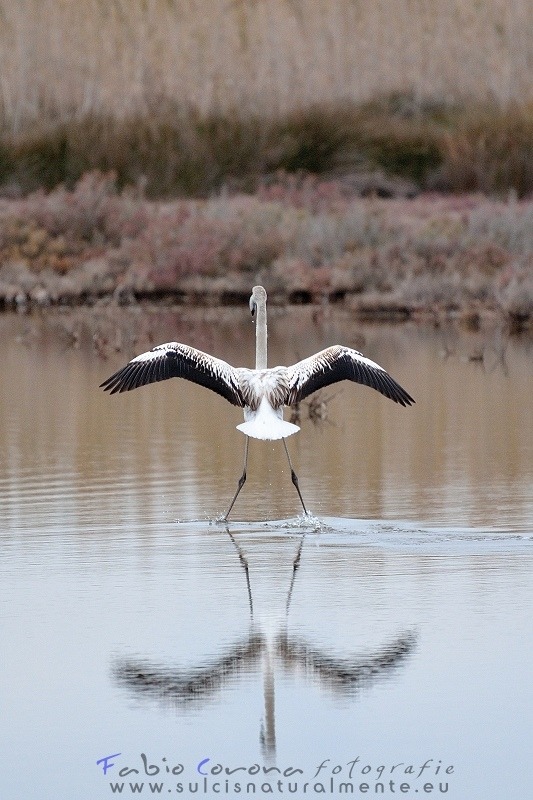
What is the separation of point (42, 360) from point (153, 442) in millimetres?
6627

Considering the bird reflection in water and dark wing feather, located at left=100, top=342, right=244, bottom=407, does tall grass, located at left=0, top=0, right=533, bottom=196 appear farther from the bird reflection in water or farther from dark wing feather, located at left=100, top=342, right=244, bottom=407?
the bird reflection in water

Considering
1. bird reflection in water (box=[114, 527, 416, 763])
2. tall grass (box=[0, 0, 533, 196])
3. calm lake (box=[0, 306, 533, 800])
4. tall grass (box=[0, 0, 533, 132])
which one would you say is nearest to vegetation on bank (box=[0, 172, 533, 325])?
tall grass (box=[0, 0, 533, 196])

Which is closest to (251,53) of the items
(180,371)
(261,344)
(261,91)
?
(261,91)

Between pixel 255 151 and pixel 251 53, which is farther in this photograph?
pixel 251 53

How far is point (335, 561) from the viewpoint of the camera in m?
9.94

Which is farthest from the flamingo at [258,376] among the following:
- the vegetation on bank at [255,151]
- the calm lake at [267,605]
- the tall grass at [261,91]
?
the vegetation on bank at [255,151]

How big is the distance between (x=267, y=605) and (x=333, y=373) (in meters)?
3.26

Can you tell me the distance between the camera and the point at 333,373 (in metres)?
11.9

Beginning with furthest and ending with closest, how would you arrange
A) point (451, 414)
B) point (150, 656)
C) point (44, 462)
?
1. point (451, 414)
2. point (44, 462)
3. point (150, 656)

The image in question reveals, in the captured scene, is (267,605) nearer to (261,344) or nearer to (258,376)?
(258,376)

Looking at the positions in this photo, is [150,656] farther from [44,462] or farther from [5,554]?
[44,462]

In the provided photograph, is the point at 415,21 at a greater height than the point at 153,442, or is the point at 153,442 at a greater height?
the point at 415,21

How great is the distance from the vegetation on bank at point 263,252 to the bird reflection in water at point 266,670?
19.3m

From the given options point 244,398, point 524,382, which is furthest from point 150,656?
point 524,382
